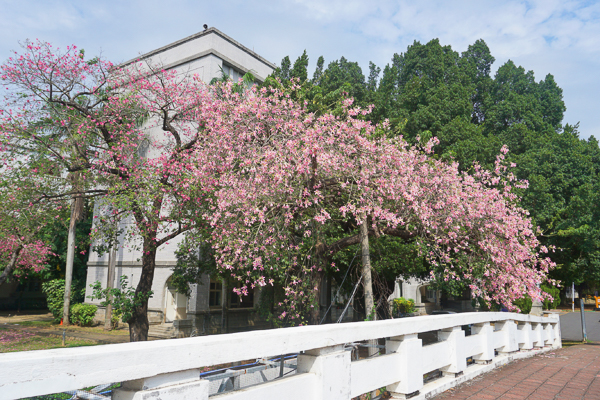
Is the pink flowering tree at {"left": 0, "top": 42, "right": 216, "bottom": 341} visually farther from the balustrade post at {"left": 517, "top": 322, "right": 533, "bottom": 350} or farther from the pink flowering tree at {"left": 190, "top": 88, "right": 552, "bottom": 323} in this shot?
the balustrade post at {"left": 517, "top": 322, "right": 533, "bottom": 350}

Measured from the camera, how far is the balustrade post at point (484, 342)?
7465 millimetres

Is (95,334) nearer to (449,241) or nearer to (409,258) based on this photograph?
(409,258)

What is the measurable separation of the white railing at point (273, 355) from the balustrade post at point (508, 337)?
1.61m

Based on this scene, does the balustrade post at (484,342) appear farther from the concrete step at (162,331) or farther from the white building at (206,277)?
the concrete step at (162,331)

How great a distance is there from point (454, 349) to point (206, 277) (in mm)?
15833

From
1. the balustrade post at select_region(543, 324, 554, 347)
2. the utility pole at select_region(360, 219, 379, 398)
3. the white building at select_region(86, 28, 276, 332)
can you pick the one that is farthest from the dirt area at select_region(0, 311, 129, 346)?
the balustrade post at select_region(543, 324, 554, 347)

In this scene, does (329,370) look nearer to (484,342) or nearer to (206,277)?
(484,342)

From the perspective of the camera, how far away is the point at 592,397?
5.65 m

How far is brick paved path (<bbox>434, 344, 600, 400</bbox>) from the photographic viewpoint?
18.6 ft

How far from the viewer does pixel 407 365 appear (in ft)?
16.4

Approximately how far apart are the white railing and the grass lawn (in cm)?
1502

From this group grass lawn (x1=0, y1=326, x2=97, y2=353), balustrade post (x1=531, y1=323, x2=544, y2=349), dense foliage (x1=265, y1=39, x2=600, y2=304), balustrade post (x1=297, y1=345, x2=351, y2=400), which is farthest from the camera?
dense foliage (x1=265, y1=39, x2=600, y2=304)

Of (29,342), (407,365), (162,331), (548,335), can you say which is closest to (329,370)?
(407,365)

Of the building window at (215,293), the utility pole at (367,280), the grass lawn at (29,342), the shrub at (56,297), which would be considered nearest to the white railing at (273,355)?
the utility pole at (367,280)
